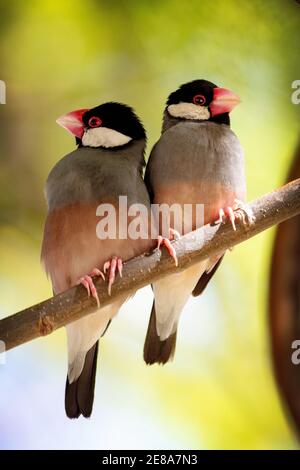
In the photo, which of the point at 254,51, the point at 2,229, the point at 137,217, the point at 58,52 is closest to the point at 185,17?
the point at 254,51

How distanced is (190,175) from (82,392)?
2.08 ft

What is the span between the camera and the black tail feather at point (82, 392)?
1.66m

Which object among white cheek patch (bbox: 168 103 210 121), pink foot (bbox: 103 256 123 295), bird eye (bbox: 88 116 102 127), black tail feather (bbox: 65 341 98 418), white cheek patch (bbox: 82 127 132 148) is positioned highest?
white cheek patch (bbox: 168 103 210 121)

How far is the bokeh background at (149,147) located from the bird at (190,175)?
0.10m

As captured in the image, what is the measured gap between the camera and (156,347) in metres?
1.73

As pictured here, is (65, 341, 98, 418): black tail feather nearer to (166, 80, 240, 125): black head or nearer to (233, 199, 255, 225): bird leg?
(233, 199, 255, 225): bird leg

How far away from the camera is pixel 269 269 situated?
1.92m

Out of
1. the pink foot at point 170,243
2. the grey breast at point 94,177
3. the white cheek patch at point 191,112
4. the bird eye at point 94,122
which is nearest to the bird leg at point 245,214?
the pink foot at point 170,243

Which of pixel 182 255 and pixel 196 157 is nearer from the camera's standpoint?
pixel 182 255

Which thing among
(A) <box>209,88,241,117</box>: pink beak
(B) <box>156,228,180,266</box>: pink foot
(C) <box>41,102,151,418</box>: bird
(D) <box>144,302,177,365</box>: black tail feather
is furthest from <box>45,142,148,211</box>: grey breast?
(D) <box>144,302,177,365</box>: black tail feather

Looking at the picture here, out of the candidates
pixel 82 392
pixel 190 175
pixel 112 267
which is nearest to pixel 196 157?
pixel 190 175

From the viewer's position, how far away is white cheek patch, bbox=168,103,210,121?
171cm

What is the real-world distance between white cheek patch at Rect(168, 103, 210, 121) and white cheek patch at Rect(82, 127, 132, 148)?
156 millimetres

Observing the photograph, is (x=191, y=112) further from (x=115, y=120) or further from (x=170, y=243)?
(x=170, y=243)
